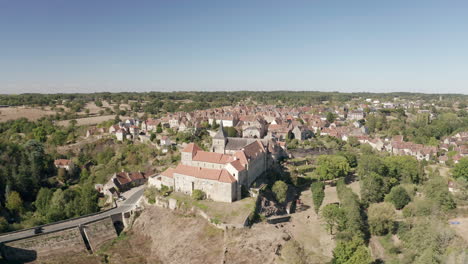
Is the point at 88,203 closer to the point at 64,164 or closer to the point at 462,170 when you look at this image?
the point at 64,164

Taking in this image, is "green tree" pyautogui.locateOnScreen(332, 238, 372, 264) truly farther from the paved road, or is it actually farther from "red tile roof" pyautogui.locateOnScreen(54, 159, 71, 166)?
"red tile roof" pyautogui.locateOnScreen(54, 159, 71, 166)

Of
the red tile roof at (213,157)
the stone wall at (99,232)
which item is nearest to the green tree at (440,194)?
the red tile roof at (213,157)

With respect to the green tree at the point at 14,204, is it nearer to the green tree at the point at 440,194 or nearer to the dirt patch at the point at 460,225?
the green tree at the point at 440,194

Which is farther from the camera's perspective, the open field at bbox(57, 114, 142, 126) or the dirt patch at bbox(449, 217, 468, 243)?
the open field at bbox(57, 114, 142, 126)

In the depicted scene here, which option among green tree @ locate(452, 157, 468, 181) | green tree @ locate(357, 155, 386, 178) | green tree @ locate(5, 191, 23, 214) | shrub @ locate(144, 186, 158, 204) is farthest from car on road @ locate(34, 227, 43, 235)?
green tree @ locate(452, 157, 468, 181)

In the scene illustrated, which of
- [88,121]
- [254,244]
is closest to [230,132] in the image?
[254,244]
